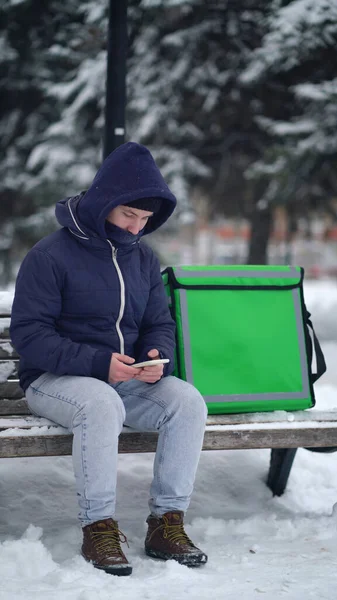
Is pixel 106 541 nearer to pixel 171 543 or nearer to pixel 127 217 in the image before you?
pixel 171 543

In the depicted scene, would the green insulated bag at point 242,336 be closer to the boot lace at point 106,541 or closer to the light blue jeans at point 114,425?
the light blue jeans at point 114,425

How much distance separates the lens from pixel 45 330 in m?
3.18

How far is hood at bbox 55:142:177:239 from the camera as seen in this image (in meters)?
3.29

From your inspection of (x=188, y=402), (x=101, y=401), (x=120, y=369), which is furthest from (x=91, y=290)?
(x=188, y=402)

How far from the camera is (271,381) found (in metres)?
3.81

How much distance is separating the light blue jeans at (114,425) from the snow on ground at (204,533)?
0.27 metres

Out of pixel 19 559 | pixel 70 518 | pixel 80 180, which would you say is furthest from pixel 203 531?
pixel 80 180

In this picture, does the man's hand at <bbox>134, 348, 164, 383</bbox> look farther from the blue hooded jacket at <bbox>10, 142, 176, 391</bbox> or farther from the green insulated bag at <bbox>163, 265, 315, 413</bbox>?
the green insulated bag at <bbox>163, 265, 315, 413</bbox>

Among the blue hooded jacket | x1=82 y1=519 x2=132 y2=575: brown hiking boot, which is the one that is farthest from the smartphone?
x1=82 y1=519 x2=132 y2=575: brown hiking boot

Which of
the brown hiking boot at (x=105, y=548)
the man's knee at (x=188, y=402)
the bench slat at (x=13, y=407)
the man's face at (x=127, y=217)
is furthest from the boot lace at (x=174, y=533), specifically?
the man's face at (x=127, y=217)

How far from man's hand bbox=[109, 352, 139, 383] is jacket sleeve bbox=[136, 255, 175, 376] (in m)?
0.24

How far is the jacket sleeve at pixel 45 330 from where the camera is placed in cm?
315

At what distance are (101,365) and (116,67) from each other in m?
2.56

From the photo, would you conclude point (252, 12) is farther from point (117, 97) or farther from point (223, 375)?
point (223, 375)
